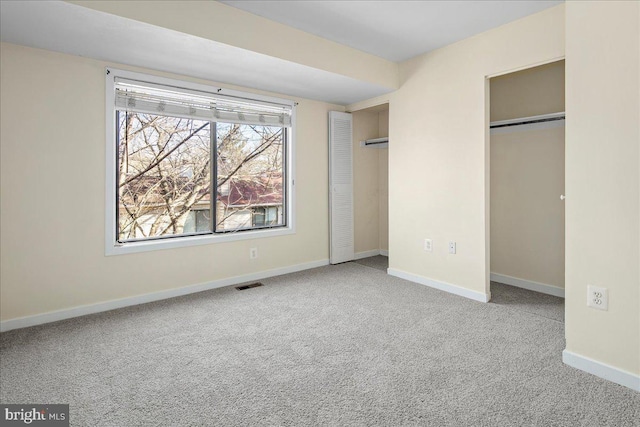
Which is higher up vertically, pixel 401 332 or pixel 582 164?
pixel 582 164

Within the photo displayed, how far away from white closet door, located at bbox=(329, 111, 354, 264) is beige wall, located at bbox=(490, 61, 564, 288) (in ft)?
5.99

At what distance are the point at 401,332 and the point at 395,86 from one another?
2.73 metres

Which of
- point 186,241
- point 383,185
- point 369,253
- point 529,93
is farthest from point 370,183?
point 186,241

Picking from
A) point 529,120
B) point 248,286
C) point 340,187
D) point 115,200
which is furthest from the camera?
point 340,187

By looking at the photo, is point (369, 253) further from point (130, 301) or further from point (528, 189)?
point (130, 301)

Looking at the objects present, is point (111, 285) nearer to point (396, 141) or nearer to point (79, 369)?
point (79, 369)

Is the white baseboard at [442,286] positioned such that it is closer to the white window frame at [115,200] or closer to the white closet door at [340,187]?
the white closet door at [340,187]

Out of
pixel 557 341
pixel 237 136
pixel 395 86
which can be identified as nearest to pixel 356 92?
pixel 395 86

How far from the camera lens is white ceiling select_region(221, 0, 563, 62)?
2658 mm

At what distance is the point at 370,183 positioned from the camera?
5.31 meters

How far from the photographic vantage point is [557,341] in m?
2.38

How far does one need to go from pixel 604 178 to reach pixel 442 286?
199 cm

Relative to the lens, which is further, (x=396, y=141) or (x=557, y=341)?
(x=396, y=141)

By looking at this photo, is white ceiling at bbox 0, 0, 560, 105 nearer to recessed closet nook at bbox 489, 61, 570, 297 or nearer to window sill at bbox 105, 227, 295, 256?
recessed closet nook at bbox 489, 61, 570, 297
